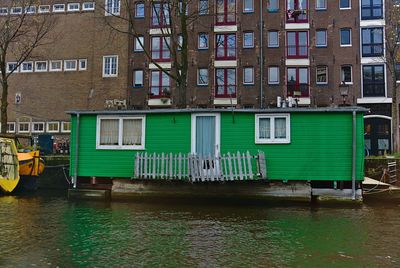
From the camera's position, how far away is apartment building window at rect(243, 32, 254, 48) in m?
37.1

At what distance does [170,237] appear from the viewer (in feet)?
33.8

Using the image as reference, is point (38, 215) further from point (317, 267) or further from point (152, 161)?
point (317, 267)

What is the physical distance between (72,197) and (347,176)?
428 inches

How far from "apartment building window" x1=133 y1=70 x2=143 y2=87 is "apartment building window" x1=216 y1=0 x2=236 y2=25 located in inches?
312

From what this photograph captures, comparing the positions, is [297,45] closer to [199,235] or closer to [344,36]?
[344,36]

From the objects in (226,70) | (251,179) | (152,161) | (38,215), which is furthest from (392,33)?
(38,215)

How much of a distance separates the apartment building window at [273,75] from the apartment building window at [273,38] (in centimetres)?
195

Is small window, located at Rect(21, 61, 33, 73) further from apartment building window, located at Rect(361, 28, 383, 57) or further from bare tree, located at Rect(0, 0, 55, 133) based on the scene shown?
apartment building window, located at Rect(361, 28, 383, 57)

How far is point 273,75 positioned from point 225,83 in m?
4.01

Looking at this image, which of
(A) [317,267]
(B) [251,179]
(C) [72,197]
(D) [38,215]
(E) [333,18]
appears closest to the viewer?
(A) [317,267]

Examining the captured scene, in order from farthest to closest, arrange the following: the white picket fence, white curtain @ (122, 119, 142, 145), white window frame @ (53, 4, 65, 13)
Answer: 1. white window frame @ (53, 4, 65, 13)
2. white curtain @ (122, 119, 142, 145)
3. the white picket fence

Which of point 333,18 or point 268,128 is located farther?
point 333,18

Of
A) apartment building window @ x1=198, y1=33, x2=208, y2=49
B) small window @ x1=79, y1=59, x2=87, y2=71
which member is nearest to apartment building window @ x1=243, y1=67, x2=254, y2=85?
apartment building window @ x1=198, y1=33, x2=208, y2=49

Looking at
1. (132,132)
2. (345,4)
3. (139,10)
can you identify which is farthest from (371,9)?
(132,132)
